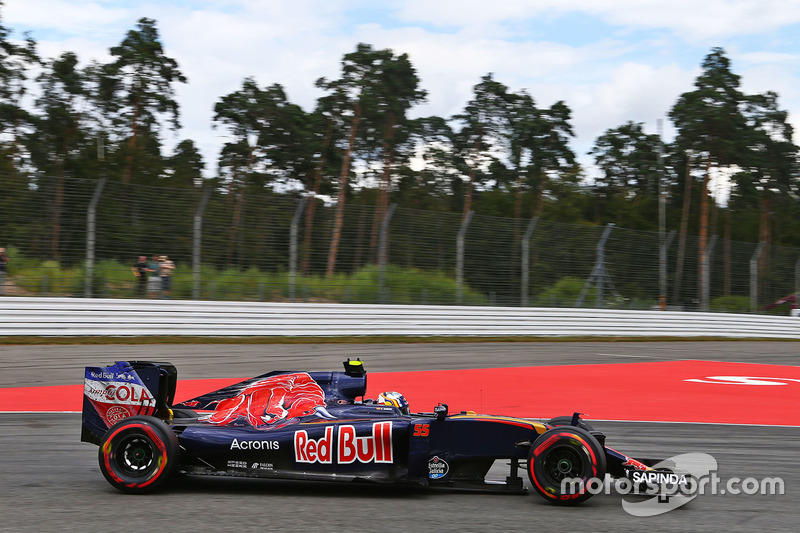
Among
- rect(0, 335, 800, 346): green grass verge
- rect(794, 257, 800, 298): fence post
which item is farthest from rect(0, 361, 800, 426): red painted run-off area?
rect(794, 257, 800, 298): fence post

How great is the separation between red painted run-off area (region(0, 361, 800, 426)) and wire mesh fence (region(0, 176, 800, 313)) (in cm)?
→ 659

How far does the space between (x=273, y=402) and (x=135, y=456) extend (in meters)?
0.92

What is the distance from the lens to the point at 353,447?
199 inches

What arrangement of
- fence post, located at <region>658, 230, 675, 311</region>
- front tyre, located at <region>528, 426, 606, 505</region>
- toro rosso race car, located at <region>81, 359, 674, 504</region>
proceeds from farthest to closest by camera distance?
fence post, located at <region>658, 230, 675, 311</region> → toro rosso race car, located at <region>81, 359, 674, 504</region> → front tyre, located at <region>528, 426, 606, 505</region>

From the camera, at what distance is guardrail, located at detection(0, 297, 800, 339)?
16.9m

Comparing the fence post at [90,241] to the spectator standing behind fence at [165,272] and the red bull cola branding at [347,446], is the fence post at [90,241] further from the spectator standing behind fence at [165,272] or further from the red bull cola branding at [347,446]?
the red bull cola branding at [347,446]

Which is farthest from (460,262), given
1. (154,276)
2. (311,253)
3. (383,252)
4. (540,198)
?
(540,198)

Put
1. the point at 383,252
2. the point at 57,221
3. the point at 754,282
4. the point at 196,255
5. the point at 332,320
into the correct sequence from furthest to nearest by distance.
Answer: the point at 754,282 < the point at 383,252 < the point at 332,320 < the point at 196,255 < the point at 57,221

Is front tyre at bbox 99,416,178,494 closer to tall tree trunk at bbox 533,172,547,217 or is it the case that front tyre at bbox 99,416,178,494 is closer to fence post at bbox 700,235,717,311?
fence post at bbox 700,235,717,311

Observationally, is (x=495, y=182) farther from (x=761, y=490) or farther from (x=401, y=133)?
(x=761, y=490)

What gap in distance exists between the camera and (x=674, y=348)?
21.3 m

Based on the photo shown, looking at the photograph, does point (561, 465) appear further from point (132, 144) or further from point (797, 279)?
point (132, 144)

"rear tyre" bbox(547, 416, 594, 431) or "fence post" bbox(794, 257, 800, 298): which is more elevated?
"fence post" bbox(794, 257, 800, 298)

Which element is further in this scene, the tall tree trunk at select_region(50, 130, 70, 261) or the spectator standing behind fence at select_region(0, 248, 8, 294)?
the tall tree trunk at select_region(50, 130, 70, 261)
